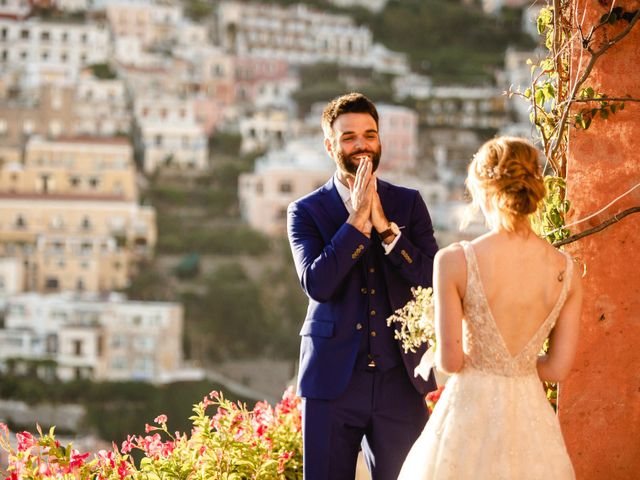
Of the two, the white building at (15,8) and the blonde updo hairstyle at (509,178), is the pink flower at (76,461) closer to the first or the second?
the blonde updo hairstyle at (509,178)

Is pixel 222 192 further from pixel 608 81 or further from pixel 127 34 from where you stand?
pixel 608 81

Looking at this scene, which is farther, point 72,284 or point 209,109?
point 209,109

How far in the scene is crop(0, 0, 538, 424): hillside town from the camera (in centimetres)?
3366

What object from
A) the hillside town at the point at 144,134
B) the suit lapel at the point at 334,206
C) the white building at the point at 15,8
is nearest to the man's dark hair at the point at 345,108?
the suit lapel at the point at 334,206

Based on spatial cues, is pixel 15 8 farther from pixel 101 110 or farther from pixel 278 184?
pixel 278 184

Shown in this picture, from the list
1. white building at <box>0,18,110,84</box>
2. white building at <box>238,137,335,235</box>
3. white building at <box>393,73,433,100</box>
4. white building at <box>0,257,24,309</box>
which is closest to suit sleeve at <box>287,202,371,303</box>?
white building at <box>0,257,24,309</box>

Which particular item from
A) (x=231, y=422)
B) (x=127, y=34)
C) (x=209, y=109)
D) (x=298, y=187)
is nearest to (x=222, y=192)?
(x=298, y=187)

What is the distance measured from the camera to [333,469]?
2004mm

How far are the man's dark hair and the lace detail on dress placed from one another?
42 cm

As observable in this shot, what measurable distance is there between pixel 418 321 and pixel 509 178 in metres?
0.30

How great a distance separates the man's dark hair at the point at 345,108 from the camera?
79.7 inches

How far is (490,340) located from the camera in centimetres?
170

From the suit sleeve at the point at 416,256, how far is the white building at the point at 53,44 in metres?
47.3

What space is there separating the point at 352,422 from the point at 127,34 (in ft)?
164
